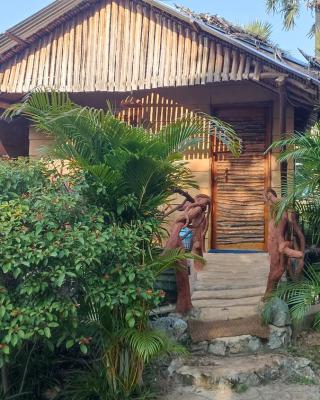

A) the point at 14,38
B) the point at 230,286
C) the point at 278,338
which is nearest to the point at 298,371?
the point at 278,338

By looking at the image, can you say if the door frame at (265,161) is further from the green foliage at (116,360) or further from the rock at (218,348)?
the green foliage at (116,360)

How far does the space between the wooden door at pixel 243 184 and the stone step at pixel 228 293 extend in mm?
2506

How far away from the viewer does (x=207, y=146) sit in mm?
9367

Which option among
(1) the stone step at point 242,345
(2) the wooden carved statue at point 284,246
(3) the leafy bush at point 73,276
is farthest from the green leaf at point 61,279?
(2) the wooden carved statue at point 284,246

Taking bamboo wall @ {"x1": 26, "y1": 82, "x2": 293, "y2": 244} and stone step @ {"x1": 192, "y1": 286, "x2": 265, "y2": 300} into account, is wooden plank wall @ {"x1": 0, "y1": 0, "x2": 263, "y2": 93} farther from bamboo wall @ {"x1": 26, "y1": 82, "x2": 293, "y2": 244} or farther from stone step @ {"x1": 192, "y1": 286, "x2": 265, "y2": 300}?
stone step @ {"x1": 192, "y1": 286, "x2": 265, "y2": 300}

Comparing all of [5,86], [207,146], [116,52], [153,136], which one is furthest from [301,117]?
[153,136]

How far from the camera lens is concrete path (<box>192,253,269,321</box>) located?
619 centimetres

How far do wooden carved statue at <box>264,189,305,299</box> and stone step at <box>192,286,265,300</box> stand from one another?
518 millimetres

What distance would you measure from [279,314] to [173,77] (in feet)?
13.5

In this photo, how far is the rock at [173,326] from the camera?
231 inches

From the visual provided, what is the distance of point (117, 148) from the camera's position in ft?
15.8

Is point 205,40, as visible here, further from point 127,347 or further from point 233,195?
point 127,347

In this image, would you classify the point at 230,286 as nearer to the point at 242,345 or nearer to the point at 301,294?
the point at 242,345

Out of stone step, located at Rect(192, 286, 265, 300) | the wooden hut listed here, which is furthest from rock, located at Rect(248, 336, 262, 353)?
the wooden hut
